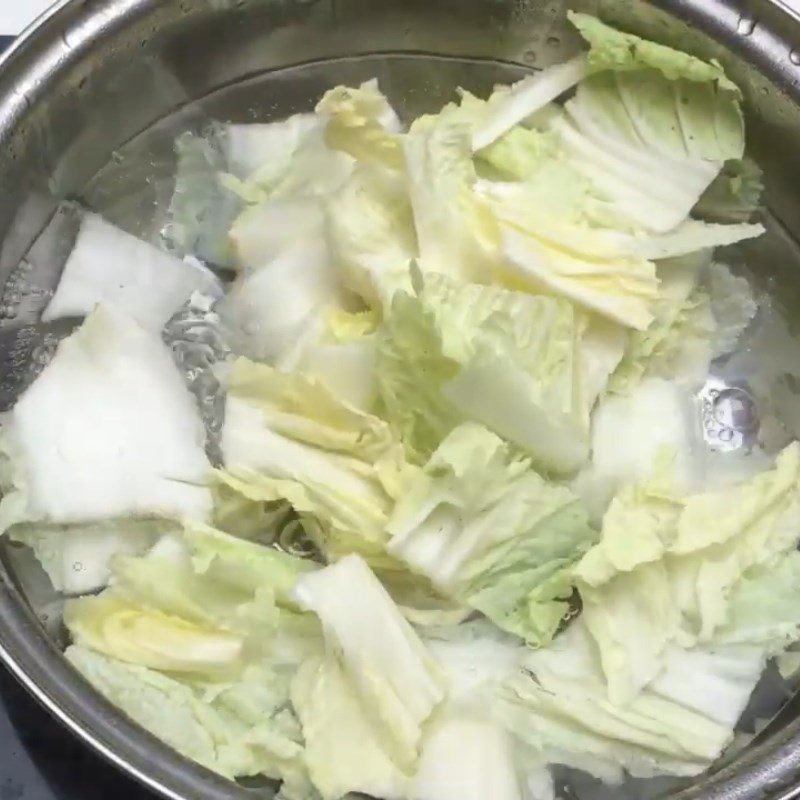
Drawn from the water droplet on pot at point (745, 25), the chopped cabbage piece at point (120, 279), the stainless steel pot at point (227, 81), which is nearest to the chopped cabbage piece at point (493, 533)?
the stainless steel pot at point (227, 81)

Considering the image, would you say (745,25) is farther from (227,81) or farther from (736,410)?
(227,81)

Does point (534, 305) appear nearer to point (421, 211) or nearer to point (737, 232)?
point (421, 211)

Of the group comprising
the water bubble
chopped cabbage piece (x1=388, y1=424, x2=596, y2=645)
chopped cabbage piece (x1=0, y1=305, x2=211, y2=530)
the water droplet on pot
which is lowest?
chopped cabbage piece (x1=0, y1=305, x2=211, y2=530)

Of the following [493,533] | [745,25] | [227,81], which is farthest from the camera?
[227,81]

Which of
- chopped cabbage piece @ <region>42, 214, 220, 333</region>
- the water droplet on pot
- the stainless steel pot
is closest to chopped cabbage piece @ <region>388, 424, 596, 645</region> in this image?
the stainless steel pot

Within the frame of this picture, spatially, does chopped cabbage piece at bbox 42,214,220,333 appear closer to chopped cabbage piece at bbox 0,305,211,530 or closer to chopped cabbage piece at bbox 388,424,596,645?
chopped cabbage piece at bbox 0,305,211,530

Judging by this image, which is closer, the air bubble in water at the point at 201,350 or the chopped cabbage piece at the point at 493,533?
the chopped cabbage piece at the point at 493,533

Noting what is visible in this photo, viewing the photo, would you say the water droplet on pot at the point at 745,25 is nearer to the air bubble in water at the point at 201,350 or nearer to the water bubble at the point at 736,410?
the water bubble at the point at 736,410

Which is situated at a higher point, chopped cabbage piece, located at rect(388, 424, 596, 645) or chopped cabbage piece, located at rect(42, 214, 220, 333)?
chopped cabbage piece, located at rect(388, 424, 596, 645)

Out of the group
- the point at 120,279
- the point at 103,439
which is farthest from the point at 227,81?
the point at 103,439
